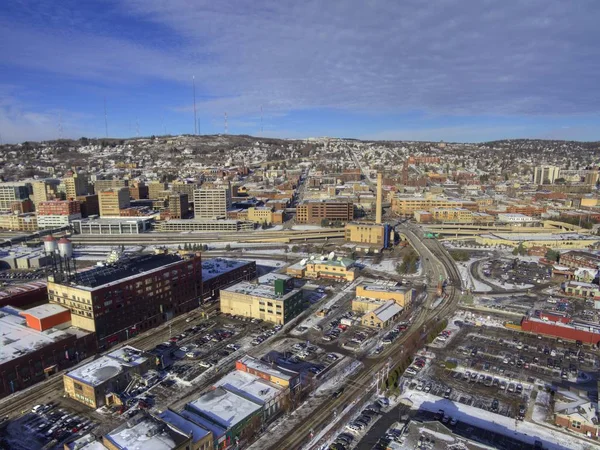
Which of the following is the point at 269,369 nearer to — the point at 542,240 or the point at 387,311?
the point at 387,311

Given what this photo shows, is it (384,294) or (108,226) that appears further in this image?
(108,226)

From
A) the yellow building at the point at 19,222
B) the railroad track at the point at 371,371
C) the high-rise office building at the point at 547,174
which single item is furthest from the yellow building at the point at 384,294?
the high-rise office building at the point at 547,174

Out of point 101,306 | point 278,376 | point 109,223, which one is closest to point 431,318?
point 278,376

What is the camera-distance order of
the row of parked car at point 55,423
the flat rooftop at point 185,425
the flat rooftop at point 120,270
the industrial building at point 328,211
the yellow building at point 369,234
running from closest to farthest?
the flat rooftop at point 185,425 → the row of parked car at point 55,423 → the flat rooftop at point 120,270 → the yellow building at point 369,234 → the industrial building at point 328,211

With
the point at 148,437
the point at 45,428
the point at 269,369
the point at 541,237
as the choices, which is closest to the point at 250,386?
the point at 269,369

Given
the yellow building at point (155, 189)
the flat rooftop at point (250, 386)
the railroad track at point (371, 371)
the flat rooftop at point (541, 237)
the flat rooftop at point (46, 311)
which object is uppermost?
the yellow building at point (155, 189)

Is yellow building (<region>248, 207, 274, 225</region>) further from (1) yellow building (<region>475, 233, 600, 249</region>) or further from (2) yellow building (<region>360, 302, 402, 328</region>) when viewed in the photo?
(2) yellow building (<region>360, 302, 402, 328</region>)

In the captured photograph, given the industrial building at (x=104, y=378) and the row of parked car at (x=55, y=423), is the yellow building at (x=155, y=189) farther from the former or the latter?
the row of parked car at (x=55, y=423)
